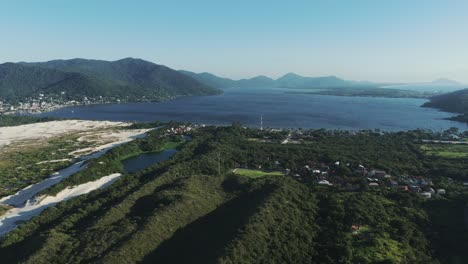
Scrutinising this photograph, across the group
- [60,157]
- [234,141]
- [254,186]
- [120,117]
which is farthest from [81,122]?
[254,186]

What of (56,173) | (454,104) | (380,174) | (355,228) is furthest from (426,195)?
(454,104)

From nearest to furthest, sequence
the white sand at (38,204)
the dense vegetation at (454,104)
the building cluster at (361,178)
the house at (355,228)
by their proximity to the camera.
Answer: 1. the house at (355,228)
2. the white sand at (38,204)
3. the building cluster at (361,178)
4. the dense vegetation at (454,104)

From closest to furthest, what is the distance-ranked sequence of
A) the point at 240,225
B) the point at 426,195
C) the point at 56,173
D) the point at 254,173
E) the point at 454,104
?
the point at 240,225 → the point at 426,195 → the point at 254,173 → the point at 56,173 → the point at 454,104

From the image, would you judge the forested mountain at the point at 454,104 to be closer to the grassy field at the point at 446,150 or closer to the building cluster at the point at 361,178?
the grassy field at the point at 446,150

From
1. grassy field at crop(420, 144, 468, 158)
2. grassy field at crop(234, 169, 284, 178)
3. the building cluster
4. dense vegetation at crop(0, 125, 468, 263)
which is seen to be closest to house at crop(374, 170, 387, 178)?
the building cluster

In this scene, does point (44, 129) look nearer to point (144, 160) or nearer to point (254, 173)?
point (144, 160)

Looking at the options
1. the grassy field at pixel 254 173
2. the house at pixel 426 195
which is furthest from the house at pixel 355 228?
the grassy field at pixel 254 173

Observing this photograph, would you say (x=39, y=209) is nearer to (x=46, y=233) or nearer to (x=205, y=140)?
(x=46, y=233)
